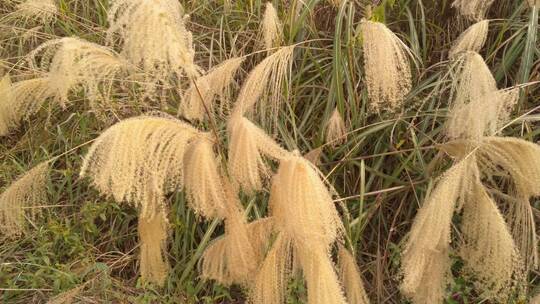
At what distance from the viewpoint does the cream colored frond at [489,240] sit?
56.2 inches

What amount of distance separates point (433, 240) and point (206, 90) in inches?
30.5

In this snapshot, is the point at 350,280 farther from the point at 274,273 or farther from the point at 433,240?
the point at 433,240

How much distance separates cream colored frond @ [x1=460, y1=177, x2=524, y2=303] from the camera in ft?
4.69

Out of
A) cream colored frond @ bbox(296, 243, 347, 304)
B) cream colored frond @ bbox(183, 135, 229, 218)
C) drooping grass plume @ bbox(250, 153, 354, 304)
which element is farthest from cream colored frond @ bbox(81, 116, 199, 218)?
cream colored frond @ bbox(296, 243, 347, 304)

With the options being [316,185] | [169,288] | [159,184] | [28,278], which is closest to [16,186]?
[28,278]

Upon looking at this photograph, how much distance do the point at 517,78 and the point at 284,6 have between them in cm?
100

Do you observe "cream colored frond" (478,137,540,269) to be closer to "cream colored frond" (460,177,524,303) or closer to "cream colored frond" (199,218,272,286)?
"cream colored frond" (460,177,524,303)

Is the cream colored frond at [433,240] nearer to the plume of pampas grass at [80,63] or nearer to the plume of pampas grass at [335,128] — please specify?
the plume of pampas grass at [335,128]

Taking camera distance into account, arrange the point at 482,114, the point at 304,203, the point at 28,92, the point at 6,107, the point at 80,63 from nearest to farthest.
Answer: the point at 304,203 < the point at 482,114 < the point at 80,63 < the point at 28,92 < the point at 6,107

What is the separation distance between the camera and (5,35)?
3.07 m

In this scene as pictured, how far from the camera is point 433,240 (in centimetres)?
144

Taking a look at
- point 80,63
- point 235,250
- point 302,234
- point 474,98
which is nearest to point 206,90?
point 80,63

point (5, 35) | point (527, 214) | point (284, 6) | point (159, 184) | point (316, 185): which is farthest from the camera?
point (5, 35)

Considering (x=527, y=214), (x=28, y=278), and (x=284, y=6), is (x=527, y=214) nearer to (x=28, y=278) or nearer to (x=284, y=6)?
(x=284, y=6)
